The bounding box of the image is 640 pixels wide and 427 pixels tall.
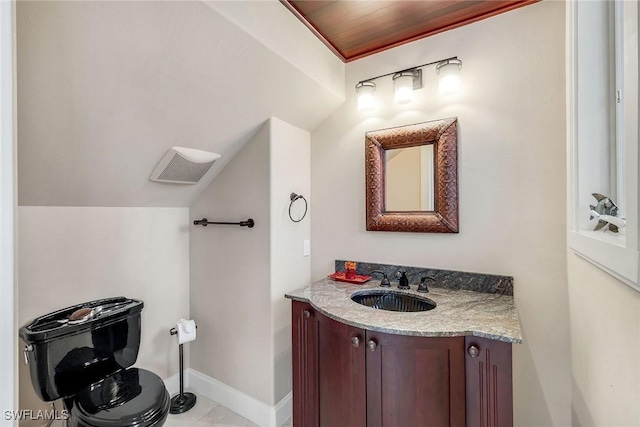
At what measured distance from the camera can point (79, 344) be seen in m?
1.50

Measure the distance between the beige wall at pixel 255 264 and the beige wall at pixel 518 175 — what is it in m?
0.78

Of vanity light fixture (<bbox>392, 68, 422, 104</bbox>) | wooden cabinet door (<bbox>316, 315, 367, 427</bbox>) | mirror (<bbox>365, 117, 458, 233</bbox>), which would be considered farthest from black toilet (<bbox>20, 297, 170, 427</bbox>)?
vanity light fixture (<bbox>392, 68, 422, 104</bbox>)

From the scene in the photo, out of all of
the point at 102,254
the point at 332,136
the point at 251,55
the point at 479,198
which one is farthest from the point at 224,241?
the point at 479,198

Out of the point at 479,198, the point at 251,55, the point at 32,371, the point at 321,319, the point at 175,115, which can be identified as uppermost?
the point at 251,55

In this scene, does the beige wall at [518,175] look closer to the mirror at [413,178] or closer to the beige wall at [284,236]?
the mirror at [413,178]

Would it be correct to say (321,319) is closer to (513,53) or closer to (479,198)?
(479,198)

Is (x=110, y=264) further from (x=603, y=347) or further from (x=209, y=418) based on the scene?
(x=603, y=347)

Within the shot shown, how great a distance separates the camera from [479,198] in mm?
1651

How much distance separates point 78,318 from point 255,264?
97cm

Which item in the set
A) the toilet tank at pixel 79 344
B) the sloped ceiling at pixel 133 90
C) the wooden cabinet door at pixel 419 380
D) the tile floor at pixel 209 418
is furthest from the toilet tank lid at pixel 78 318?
the wooden cabinet door at pixel 419 380

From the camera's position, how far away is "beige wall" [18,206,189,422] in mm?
1601

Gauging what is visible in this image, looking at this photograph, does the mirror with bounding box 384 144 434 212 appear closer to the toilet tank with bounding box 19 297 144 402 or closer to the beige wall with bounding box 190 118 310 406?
the beige wall with bounding box 190 118 310 406

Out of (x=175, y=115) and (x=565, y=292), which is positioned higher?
(x=175, y=115)

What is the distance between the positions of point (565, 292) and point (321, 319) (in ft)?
4.07
